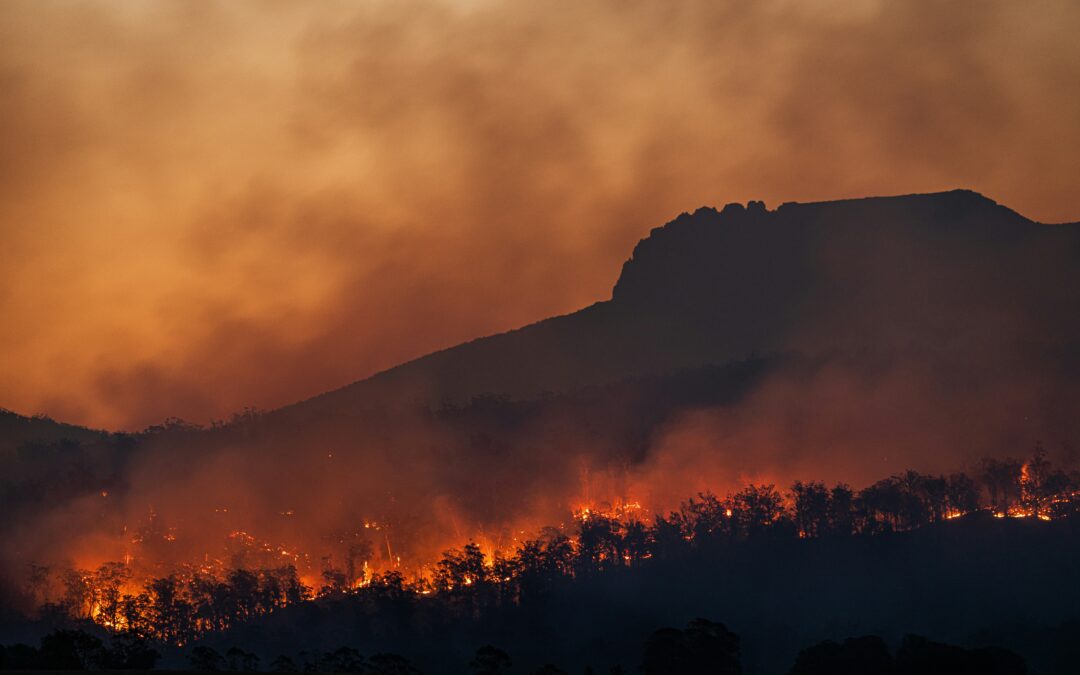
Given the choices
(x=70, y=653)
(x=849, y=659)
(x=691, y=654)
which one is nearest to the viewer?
(x=70, y=653)

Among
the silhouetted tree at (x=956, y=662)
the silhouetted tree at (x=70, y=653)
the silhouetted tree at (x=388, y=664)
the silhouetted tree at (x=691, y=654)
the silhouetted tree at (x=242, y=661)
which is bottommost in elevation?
the silhouetted tree at (x=956, y=662)

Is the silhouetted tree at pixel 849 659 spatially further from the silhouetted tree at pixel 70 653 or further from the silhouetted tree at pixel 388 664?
the silhouetted tree at pixel 70 653

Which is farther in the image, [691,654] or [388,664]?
[388,664]

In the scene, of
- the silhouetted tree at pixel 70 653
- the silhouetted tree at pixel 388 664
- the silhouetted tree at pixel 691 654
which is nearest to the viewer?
the silhouetted tree at pixel 70 653

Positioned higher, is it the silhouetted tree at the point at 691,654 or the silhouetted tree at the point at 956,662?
the silhouetted tree at the point at 691,654

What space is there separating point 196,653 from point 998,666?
103 meters

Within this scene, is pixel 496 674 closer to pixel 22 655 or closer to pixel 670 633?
pixel 670 633

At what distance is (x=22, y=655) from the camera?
154625 mm

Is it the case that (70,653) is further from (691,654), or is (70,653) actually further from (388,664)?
(691,654)

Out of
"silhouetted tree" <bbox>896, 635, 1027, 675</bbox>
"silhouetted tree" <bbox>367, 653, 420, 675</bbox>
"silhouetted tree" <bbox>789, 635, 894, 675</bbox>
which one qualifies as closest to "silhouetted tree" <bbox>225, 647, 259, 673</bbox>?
"silhouetted tree" <bbox>367, 653, 420, 675</bbox>

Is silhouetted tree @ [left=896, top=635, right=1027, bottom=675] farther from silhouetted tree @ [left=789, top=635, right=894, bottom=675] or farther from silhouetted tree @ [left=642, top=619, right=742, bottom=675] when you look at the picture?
silhouetted tree @ [left=642, top=619, right=742, bottom=675]

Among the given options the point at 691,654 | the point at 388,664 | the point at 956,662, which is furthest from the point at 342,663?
the point at 956,662

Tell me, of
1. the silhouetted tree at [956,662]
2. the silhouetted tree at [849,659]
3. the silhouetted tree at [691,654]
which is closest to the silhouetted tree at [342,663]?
the silhouetted tree at [691,654]

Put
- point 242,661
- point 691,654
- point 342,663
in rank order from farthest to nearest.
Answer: point 242,661 < point 342,663 < point 691,654
